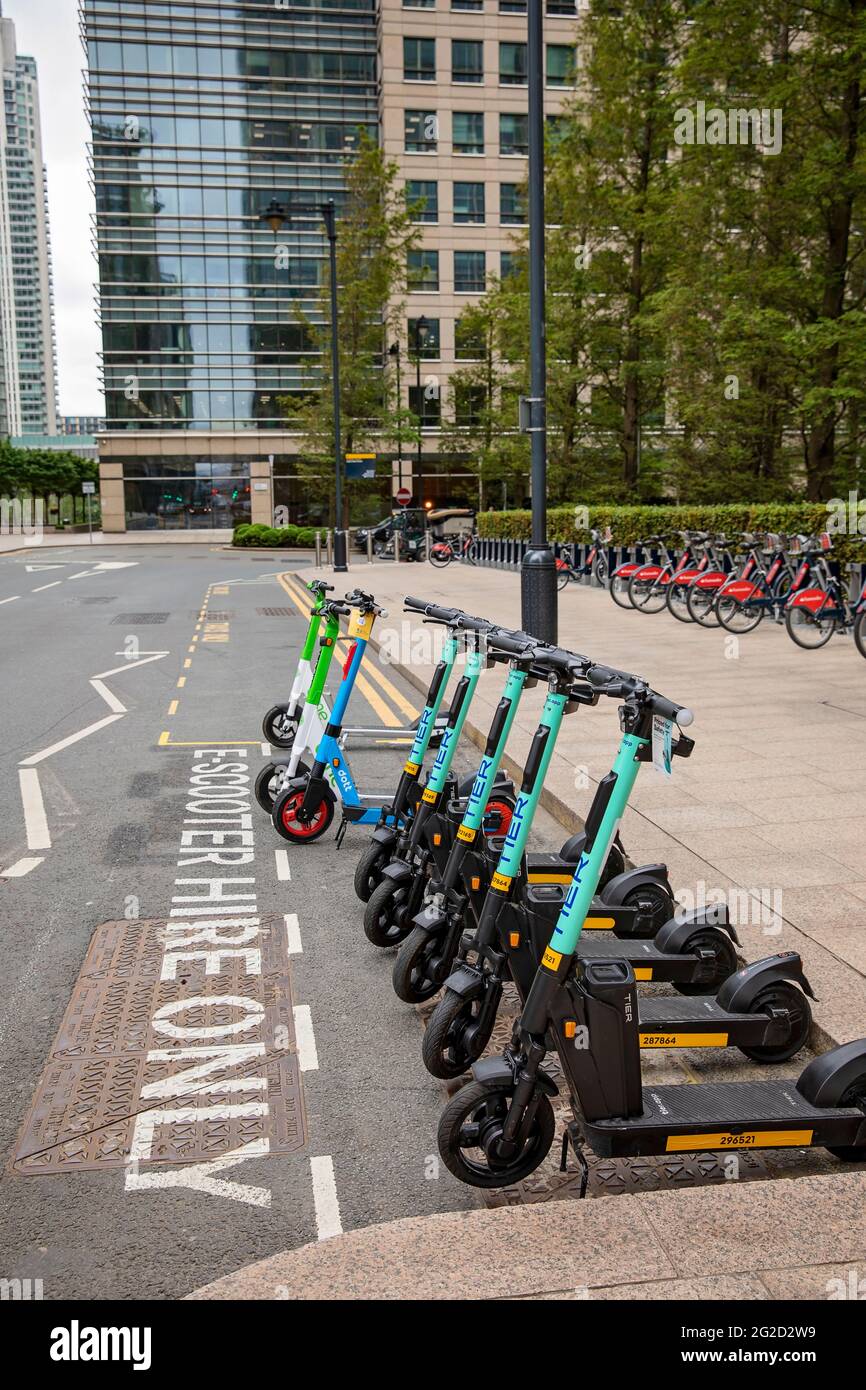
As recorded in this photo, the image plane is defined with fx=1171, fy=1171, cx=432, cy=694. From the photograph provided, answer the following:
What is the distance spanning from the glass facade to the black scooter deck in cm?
6528

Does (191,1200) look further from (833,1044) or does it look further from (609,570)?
(609,570)

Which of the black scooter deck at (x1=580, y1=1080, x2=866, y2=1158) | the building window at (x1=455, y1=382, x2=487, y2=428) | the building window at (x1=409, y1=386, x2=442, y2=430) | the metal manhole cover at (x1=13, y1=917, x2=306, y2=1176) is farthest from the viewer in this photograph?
the building window at (x1=409, y1=386, x2=442, y2=430)

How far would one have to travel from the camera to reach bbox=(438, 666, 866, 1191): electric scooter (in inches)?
138

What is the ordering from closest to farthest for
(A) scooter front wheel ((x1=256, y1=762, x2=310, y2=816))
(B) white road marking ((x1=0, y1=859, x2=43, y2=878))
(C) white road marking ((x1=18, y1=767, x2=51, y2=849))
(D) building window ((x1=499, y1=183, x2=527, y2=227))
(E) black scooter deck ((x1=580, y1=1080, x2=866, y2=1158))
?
(E) black scooter deck ((x1=580, y1=1080, x2=866, y2=1158)) < (B) white road marking ((x1=0, y1=859, x2=43, y2=878)) < (C) white road marking ((x1=18, y1=767, x2=51, y2=849)) < (A) scooter front wheel ((x1=256, y1=762, x2=310, y2=816)) < (D) building window ((x1=499, y1=183, x2=527, y2=227))

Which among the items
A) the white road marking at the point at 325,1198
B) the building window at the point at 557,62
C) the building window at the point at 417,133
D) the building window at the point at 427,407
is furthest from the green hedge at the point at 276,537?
the white road marking at the point at 325,1198

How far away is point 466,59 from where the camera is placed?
212 ft

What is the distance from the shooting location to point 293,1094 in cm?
419

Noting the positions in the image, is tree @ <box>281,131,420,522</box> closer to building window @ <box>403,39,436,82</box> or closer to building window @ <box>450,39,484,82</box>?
building window @ <box>403,39,436,82</box>

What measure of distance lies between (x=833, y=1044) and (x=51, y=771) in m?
6.74

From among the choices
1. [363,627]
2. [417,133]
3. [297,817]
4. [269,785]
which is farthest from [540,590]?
[417,133]

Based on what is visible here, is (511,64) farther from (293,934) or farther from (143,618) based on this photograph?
(293,934)

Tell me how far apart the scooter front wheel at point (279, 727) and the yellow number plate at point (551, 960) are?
6009 mm

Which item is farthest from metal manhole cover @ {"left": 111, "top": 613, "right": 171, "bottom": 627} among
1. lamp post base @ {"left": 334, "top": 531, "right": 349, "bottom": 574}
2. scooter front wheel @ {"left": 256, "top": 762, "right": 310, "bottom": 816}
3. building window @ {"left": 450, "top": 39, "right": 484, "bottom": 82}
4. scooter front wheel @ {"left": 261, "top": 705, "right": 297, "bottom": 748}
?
building window @ {"left": 450, "top": 39, "right": 484, "bottom": 82}
